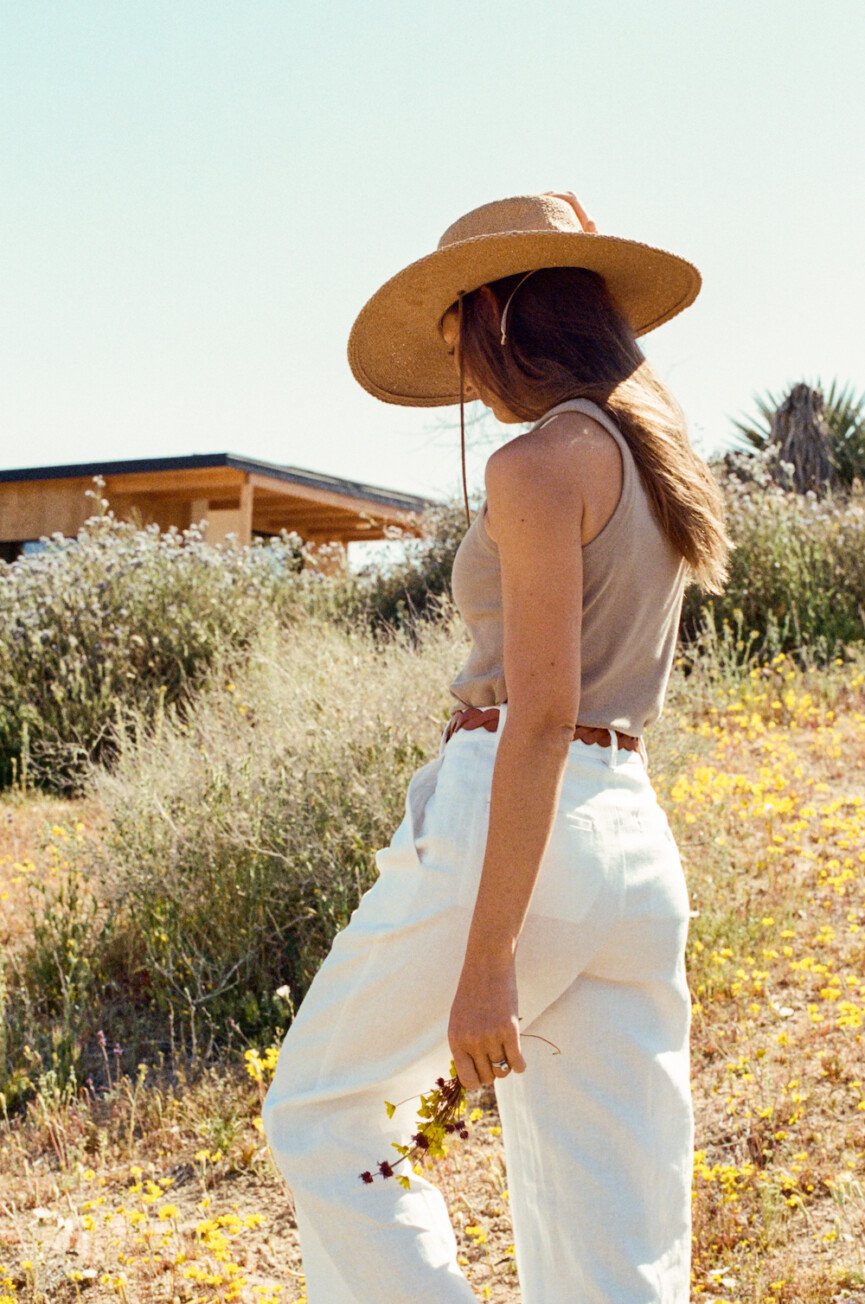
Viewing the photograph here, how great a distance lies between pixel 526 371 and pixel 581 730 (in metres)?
0.54

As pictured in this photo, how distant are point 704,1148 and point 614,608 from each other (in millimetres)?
2308

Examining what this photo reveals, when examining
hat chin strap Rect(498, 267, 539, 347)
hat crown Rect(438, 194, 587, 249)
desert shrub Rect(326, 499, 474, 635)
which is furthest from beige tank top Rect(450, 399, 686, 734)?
desert shrub Rect(326, 499, 474, 635)

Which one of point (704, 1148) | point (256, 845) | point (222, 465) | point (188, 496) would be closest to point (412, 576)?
point (222, 465)

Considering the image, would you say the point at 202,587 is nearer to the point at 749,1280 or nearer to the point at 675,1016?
the point at 749,1280

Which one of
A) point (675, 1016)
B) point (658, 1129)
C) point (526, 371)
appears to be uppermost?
point (526, 371)

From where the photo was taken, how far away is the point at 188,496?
49.4 feet

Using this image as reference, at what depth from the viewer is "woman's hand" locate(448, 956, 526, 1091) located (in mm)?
1568

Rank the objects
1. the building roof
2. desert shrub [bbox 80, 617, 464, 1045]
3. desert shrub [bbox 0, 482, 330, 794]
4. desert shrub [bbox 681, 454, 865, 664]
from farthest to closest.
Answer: the building roof → desert shrub [bbox 681, 454, 865, 664] → desert shrub [bbox 0, 482, 330, 794] → desert shrub [bbox 80, 617, 464, 1045]

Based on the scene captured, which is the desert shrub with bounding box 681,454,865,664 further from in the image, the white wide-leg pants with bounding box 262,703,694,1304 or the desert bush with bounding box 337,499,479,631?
the white wide-leg pants with bounding box 262,703,694,1304

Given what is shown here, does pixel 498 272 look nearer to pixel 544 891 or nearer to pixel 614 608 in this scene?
pixel 614 608

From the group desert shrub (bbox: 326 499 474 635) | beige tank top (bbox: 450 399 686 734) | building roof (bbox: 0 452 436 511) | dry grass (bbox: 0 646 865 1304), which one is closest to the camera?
beige tank top (bbox: 450 399 686 734)

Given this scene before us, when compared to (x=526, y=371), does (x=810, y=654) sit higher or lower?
lower

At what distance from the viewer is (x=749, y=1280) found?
276 cm

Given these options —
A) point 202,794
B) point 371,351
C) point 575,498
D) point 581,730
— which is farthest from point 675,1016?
point 202,794
